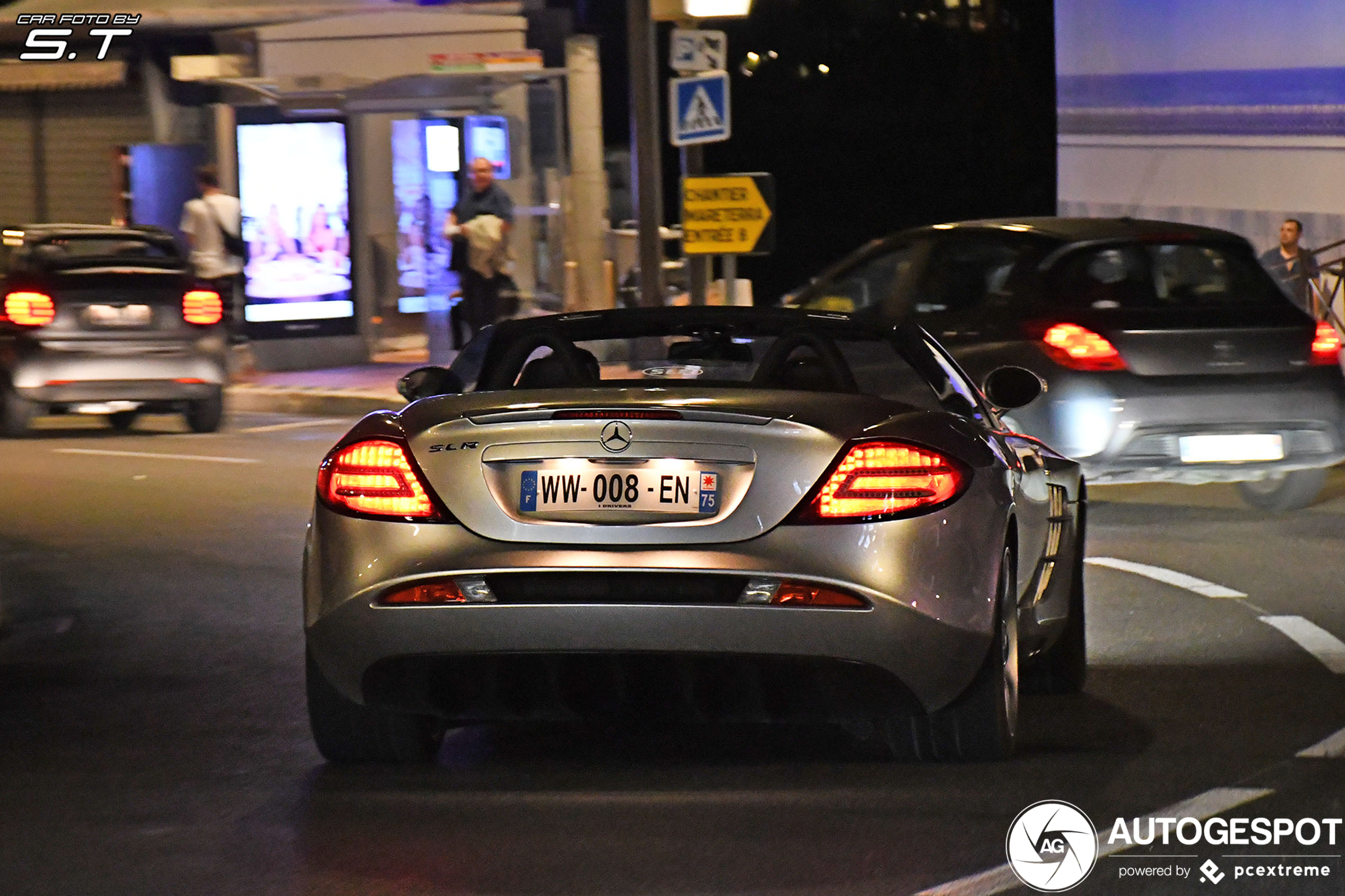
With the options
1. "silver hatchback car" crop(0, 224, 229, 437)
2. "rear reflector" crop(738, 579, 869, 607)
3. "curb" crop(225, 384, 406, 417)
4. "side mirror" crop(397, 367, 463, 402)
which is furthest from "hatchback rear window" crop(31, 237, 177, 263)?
"rear reflector" crop(738, 579, 869, 607)

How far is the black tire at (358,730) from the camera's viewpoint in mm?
6512

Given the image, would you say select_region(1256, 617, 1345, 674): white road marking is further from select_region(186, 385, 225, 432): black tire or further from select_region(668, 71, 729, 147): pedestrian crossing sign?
select_region(186, 385, 225, 432): black tire

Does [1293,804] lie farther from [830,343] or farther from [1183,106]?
[1183,106]

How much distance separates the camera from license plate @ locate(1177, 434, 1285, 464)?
12.3 m

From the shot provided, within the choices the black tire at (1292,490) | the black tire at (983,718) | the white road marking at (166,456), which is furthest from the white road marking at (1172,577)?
the white road marking at (166,456)

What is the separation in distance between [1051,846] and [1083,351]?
6946 millimetres

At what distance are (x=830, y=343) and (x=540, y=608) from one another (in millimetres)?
1338

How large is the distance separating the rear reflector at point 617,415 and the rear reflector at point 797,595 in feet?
1.53

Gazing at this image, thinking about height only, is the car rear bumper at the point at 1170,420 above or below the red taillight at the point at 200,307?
below

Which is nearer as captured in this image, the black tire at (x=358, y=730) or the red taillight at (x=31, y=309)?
the black tire at (x=358, y=730)

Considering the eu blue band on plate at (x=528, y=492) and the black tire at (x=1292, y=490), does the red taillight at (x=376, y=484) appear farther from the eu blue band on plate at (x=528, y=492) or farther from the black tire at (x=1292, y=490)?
the black tire at (x=1292, y=490)

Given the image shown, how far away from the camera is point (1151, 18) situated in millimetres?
24406

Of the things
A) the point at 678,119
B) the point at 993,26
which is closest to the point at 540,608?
the point at 678,119

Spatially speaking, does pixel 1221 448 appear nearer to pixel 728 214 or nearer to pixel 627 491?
pixel 728 214
